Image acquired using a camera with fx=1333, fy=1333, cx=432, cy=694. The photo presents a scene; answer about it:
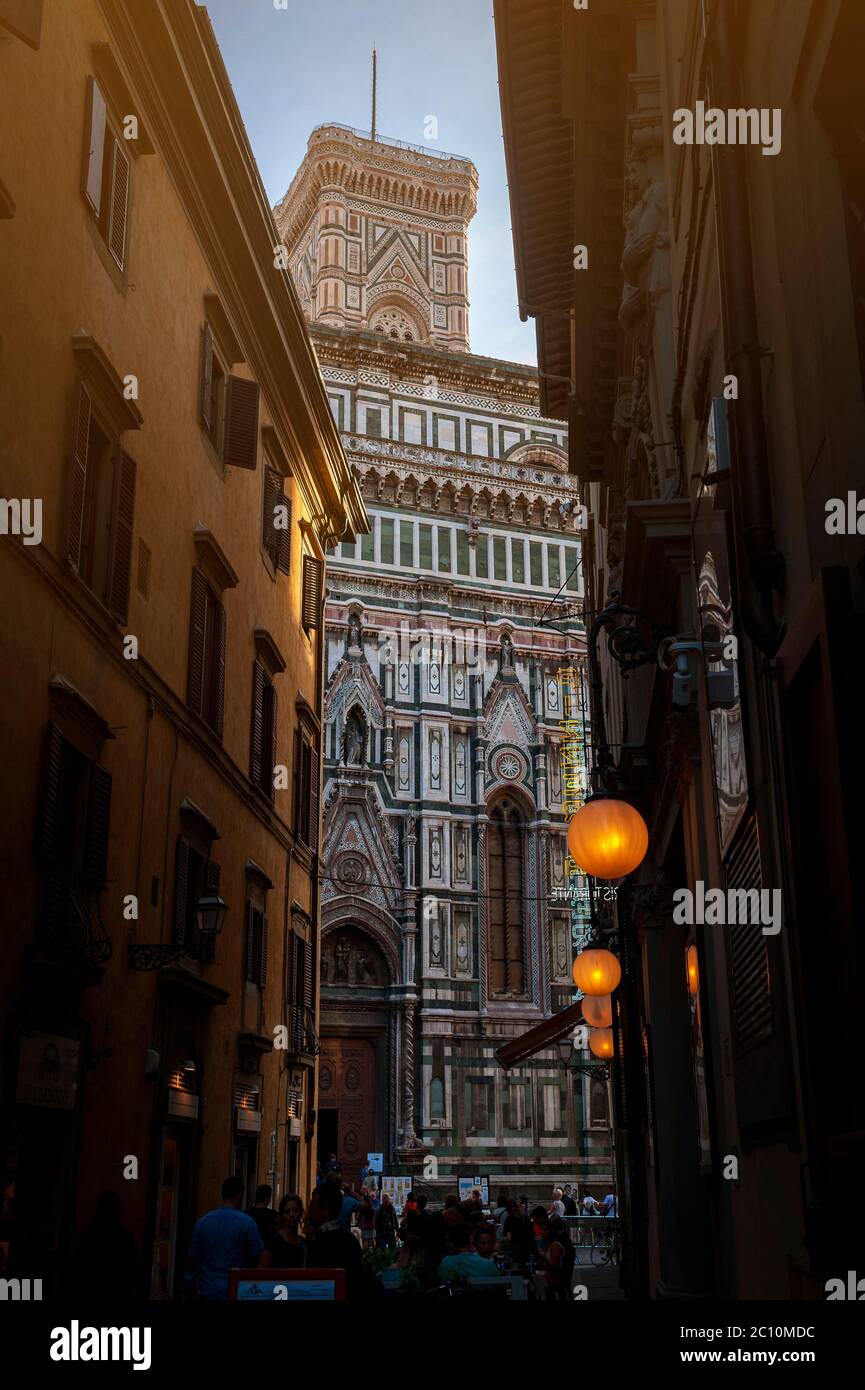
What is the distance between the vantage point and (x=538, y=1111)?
128 feet

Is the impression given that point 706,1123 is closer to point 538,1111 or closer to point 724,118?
point 724,118

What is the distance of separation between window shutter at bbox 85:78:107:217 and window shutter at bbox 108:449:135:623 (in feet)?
7.96

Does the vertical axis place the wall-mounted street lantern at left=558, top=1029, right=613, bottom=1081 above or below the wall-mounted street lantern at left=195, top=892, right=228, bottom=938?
above

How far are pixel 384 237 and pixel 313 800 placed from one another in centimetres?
3570

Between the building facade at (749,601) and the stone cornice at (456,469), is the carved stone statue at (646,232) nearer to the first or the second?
the building facade at (749,601)

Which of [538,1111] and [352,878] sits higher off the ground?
[352,878]

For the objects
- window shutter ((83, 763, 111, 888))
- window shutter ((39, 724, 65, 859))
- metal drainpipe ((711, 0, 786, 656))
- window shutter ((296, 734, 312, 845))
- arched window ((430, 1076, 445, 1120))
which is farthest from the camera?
arched window ((430, 1076, 445, 1120))

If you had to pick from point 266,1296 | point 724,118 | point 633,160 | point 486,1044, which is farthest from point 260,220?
point 486,1044

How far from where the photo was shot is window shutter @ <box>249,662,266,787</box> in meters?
19.2

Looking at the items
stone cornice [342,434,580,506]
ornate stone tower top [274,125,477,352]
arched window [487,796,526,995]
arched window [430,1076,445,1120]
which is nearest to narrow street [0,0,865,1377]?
arched window [430,1076,445,1120]

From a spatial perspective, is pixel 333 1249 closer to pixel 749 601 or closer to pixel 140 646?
pixel 749 601

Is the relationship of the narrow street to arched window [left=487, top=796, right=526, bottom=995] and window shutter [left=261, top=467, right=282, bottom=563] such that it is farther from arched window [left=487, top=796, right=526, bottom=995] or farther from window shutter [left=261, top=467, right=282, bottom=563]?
arched window [left=487, top=796, right=526, bottom=995]
